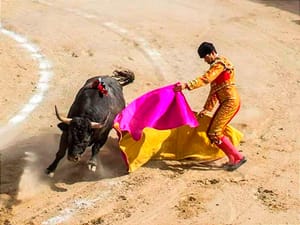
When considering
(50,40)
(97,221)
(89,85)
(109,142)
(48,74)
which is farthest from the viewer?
(50,40)

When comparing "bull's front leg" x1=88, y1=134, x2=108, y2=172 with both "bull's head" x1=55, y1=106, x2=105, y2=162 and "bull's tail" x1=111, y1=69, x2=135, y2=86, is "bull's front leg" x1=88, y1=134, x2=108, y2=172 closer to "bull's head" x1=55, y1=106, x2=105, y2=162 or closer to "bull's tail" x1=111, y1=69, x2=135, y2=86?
"bull's head" x1=55, y1=106, x2=105, y2=162

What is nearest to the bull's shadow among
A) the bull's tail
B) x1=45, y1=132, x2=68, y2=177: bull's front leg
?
x1=45, y1=132, x2=68, y2=177: bull's front leg

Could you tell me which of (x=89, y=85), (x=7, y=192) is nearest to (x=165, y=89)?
(x=89, y=85)

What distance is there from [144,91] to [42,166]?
2980 millimetres

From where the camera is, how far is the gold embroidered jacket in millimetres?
8031

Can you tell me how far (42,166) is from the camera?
28.0ft

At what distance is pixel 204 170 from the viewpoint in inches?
343

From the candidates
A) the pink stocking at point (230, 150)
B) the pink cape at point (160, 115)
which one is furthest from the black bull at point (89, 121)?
the pink stocking at point (230, 150)

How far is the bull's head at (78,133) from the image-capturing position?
7.75 metres

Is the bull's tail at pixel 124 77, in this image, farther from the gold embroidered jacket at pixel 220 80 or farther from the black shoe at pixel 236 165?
the black shoe at pixel 236 165

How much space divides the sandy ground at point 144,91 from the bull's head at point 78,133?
57cm

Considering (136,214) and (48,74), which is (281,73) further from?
(136,214)

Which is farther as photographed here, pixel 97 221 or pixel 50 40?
pixel 50 40

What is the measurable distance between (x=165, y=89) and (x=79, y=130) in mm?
1383
